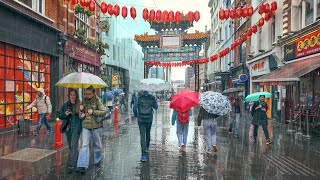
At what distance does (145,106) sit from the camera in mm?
7180

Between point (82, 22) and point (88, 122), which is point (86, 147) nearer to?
point (88, 122)

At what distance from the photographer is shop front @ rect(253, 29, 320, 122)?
39.1ft

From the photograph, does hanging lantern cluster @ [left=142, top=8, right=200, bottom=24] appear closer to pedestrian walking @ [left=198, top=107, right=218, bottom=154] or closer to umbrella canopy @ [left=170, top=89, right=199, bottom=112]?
umbrella canopy @ [left=170, top=89, right=199, bottom=112]

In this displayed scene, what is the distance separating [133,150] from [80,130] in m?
2.42

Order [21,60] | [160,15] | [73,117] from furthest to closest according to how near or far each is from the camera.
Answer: [160,15]
[21,60]
[73,117]

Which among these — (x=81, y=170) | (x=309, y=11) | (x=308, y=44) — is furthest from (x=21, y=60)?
(x=309, y=11)

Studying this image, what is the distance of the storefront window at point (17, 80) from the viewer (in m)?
11.2

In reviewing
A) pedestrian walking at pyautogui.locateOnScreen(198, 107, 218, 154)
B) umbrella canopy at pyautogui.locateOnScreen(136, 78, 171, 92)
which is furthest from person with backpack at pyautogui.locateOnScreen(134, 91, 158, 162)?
pedestrian walking at pyautogui.locateOnScreen(198, 107, 218, 154)

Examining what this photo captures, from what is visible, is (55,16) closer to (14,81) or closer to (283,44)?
(14,81)

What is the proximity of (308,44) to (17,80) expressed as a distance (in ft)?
41.9

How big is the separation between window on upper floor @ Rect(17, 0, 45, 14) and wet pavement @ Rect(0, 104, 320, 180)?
619cm

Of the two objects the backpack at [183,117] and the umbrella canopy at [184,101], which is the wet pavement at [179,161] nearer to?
the backpack at [183,117]

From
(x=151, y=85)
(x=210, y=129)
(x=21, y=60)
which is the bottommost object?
(x=210, y=129)

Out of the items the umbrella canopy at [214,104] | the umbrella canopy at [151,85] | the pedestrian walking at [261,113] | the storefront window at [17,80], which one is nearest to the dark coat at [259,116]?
the pedestrian walking at [261,113]
